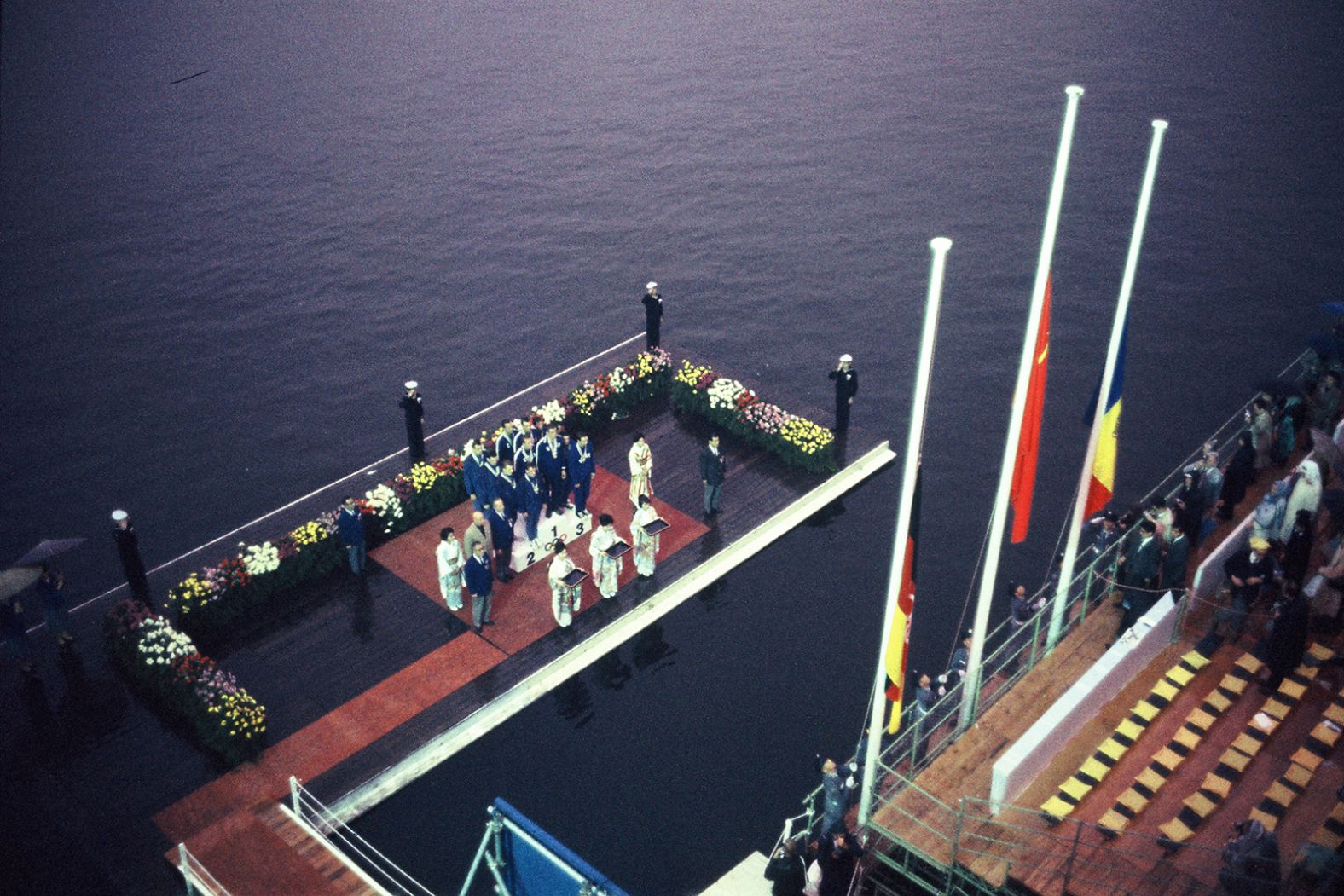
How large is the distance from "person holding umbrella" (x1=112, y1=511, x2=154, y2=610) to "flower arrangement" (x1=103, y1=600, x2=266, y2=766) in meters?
0.47

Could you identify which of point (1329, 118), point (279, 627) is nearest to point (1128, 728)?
point (279, 627)

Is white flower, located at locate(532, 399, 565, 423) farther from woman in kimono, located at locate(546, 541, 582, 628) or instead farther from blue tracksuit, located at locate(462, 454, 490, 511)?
woman in kimono, located at locate(546, 541, 582, 628)

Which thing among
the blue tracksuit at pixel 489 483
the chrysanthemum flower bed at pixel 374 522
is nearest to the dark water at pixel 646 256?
the chrysanthemum flower bed at pixel 374 522

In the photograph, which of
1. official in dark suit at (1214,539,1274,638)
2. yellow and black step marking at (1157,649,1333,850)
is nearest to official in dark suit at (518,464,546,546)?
official in dark suit at (1214,539,1274,638)

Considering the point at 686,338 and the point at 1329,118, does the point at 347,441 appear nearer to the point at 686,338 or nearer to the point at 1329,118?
the point at 686,338

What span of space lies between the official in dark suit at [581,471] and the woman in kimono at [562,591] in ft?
6.87

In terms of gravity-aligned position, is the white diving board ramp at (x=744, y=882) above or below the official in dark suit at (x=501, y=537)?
below

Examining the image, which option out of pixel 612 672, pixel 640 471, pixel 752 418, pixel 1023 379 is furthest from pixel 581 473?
pixel 1023 379

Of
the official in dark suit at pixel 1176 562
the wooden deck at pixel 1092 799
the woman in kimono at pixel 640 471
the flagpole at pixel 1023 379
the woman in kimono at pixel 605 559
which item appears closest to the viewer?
the flagpole at pixel 1023 379

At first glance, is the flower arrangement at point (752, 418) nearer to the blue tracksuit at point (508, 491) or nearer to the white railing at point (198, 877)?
the blue tracksuit at point (508, 491)

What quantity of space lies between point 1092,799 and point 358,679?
37.5 feet

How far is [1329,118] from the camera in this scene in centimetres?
4056

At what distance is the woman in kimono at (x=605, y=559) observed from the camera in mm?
23172

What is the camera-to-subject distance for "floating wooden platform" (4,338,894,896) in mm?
19406
